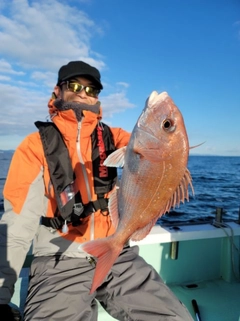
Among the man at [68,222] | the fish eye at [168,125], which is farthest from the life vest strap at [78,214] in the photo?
the fish eye at [168,125]

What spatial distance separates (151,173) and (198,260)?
3.25 metres

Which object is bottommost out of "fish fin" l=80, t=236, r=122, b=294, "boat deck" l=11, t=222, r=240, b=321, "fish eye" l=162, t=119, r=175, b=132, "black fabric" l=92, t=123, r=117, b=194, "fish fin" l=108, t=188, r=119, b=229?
"boat deck" l=11, t=222, r=240, b=321

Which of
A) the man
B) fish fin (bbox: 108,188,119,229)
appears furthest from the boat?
fish fin (bbox: 108,188,119,229)

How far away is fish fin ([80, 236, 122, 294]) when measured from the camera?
1.78 metres

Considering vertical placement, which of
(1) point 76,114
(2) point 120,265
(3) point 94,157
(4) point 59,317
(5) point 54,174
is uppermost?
(1) point 76,114

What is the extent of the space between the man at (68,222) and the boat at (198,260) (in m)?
1.22

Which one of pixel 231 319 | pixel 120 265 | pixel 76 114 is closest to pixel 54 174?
pixel 76 114

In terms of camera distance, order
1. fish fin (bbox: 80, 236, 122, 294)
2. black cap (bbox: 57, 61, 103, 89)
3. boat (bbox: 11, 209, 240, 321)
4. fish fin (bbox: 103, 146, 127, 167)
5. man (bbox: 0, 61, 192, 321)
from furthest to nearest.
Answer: boat (bbox: 11, 209, 240, 321)
black cap (bbox: 57, 61, 103, 89)
man (bbox: 0, 61, 192, 321)
fish fin (bbox: 103, 146, 127, 167)
fish fin (bbox: 80, 236, 122, 294)

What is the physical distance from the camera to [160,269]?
430 cm

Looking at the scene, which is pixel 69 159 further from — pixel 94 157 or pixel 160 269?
pixel 160 269

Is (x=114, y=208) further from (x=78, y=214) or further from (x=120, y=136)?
(x=120, y=136)

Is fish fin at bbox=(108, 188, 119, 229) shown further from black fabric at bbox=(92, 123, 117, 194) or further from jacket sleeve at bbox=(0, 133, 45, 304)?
jacket sleeve at bbox=(0, 133, 45, 304)

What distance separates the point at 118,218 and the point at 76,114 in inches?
57.9

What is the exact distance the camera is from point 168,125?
1.86 m
